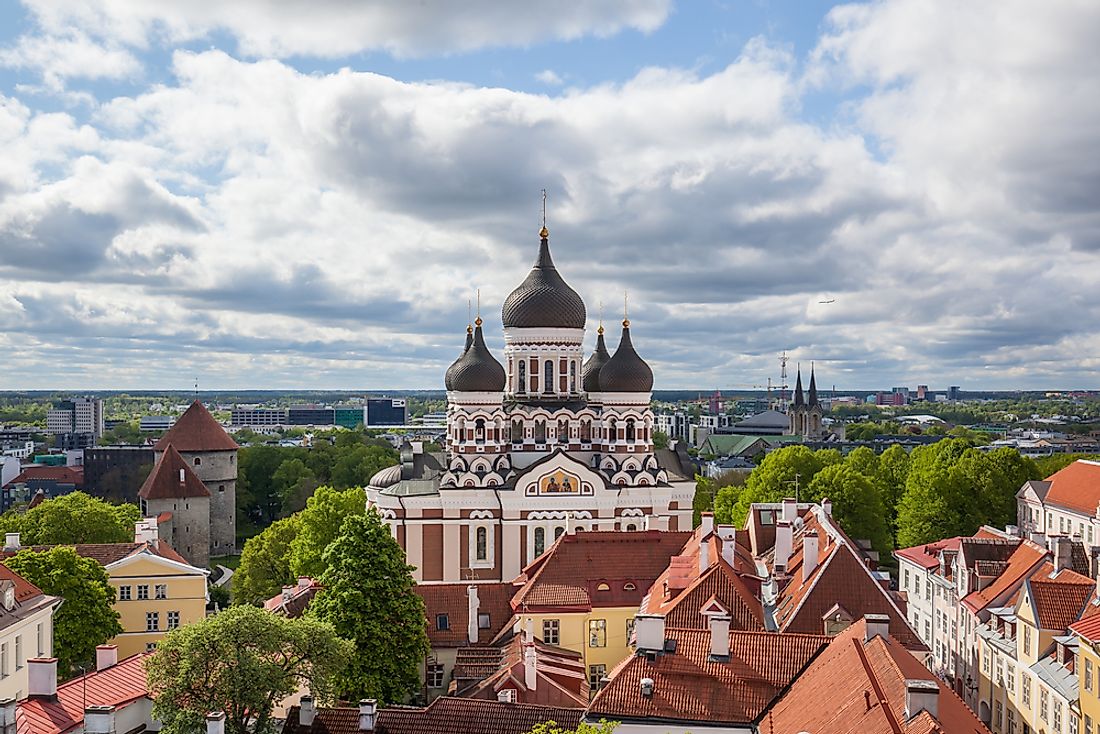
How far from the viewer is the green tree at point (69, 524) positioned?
6191 centimetres

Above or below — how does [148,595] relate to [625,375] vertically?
below

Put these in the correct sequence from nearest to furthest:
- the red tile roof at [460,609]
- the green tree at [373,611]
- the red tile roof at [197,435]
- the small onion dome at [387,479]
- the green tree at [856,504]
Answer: the green tree at [373,611] → the red tile roof at [460,609] → the small onion dome at [387,479] → the green tree at [856,504] → the red tile roof at [197,435]

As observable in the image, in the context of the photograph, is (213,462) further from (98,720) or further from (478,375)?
(98,720)

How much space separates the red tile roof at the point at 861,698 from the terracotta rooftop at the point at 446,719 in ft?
19.7

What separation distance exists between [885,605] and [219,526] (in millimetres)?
68602

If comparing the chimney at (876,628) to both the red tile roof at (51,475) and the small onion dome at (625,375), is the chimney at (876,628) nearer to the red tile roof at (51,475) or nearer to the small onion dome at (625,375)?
the small onion dome at (625,375)

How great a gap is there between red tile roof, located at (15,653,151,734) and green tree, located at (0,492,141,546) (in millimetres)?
33838

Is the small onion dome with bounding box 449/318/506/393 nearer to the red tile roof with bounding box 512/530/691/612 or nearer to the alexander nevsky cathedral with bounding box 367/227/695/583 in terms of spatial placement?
the alexander nevsky cathedral with bounding box 367/227/695/583

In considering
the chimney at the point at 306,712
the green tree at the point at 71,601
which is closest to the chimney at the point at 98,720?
the chimney at the point at 306,712

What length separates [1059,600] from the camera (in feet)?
110

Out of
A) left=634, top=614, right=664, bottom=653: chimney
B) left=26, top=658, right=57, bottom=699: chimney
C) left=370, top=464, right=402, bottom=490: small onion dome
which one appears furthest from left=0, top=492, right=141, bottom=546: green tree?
left=634, top=614, right=664, bottom=653: chimney

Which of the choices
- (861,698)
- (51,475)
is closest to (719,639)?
(861,698)

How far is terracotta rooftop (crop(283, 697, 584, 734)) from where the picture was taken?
2820cm

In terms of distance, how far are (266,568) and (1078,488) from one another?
46989 mm
